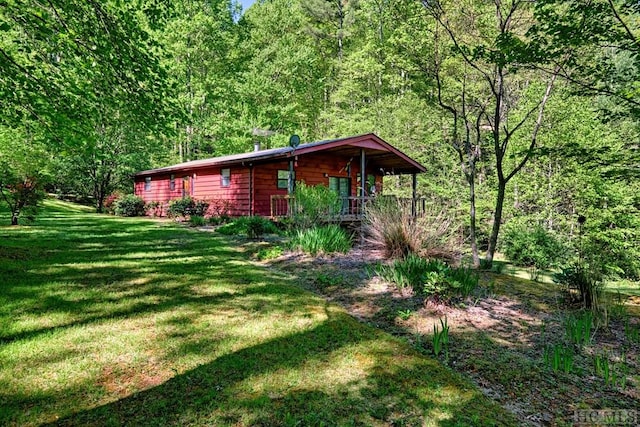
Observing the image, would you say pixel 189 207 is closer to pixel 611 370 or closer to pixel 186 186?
pixel 186 186

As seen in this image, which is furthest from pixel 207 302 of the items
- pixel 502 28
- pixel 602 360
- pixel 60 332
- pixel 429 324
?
pixel 502 28

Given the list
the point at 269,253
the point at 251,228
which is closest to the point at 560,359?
the point at 269,253

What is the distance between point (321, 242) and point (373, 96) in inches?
764

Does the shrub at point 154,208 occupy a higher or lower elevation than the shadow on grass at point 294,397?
higher

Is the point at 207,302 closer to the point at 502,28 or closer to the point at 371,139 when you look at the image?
the point at 502,28

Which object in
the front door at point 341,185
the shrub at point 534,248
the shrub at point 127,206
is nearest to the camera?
the shrub at point 534,248

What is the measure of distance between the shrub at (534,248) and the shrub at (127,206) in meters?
19.7

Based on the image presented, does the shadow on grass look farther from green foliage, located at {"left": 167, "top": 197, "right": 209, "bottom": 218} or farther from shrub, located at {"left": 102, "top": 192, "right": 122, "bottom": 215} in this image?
shrub, located at {"left": 102, "top": 192, "right": 122, "bottom": 215}

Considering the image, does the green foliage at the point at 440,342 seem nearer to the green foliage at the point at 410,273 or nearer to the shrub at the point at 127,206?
the green foliage at the point at 410,273

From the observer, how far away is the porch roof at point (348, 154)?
490 inches

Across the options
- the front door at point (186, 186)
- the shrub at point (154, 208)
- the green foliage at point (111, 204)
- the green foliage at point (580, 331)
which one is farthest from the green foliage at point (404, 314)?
the green foliage at point (111, 204)

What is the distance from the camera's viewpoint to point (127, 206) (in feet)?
61.7

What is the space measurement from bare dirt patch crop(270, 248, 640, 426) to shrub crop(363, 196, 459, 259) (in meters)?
0.93

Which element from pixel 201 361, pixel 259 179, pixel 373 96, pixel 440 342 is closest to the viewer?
pixel 201 361
